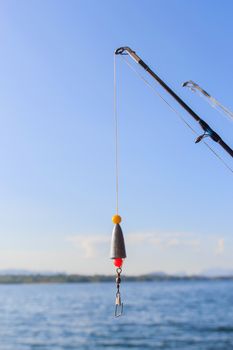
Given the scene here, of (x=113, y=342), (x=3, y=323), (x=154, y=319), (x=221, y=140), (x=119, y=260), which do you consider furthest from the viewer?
(x=3, y=323)

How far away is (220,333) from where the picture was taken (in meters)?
61.2

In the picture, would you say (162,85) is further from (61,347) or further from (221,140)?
(61,347)

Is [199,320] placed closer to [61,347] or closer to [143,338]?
[143,338]

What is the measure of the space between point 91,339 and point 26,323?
81.3ft

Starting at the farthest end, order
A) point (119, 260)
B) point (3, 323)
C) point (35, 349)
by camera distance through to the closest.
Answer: point (3, 323)
point (35, 349)
point (119, 260)

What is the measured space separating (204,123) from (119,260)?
2580 millimetres

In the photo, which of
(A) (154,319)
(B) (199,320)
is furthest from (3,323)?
(B) (199,320)

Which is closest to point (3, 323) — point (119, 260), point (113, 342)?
point (113, 342)

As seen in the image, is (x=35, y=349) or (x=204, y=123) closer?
(x=204, y=123)

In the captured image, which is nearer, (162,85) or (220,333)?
(162,85)

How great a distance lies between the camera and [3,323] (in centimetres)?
8288

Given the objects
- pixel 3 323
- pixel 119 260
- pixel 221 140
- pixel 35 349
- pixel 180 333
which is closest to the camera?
pixel 221 140

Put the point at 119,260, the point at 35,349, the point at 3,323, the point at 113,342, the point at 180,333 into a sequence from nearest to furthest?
1. the point at 119,260
2. the point at 35,349
3. the point at 113,342
4. the point at 180,333
5. the point at 3,323

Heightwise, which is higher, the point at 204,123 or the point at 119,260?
the point at 204,123
